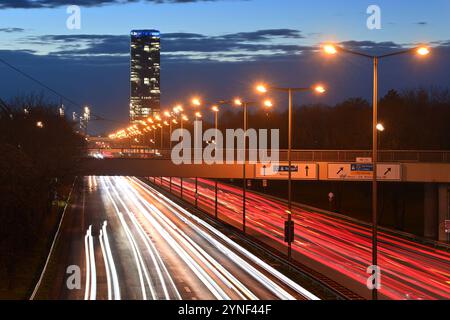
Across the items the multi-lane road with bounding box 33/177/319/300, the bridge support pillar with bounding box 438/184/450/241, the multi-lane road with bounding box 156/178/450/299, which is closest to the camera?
the multi-lane road with bounding box 33/177/319/300

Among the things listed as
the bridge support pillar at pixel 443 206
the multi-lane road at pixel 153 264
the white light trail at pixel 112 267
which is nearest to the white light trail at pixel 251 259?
the multi-lane road at pixel 153 264

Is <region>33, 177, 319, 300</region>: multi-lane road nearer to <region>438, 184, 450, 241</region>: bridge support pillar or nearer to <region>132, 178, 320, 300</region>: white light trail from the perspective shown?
<region>132, 178, 320, 300</region>: white light trail

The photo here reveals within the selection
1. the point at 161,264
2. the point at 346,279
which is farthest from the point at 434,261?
the point at 161,264

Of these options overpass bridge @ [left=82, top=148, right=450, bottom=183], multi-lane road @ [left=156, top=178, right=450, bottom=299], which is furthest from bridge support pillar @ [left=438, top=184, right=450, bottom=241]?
multi-lane road @ [left=156, top=178, right=450, bottom=299]

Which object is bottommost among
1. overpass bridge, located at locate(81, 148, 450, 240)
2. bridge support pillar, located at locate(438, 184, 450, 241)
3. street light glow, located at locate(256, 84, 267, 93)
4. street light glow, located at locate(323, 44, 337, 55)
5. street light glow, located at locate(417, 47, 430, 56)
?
bridge support pillar, located at locate(438, 184, 450, 241)

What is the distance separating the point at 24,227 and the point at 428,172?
1049 inches

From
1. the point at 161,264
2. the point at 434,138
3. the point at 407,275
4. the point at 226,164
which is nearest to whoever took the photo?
the point at 407,275

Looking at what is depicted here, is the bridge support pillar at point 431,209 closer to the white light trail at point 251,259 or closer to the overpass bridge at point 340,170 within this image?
the overpass bridge at point 340,170

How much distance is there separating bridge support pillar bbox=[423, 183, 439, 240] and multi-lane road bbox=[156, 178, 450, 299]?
326cm

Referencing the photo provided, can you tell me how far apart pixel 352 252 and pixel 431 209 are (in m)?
14.0

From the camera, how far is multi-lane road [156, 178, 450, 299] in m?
32.6
